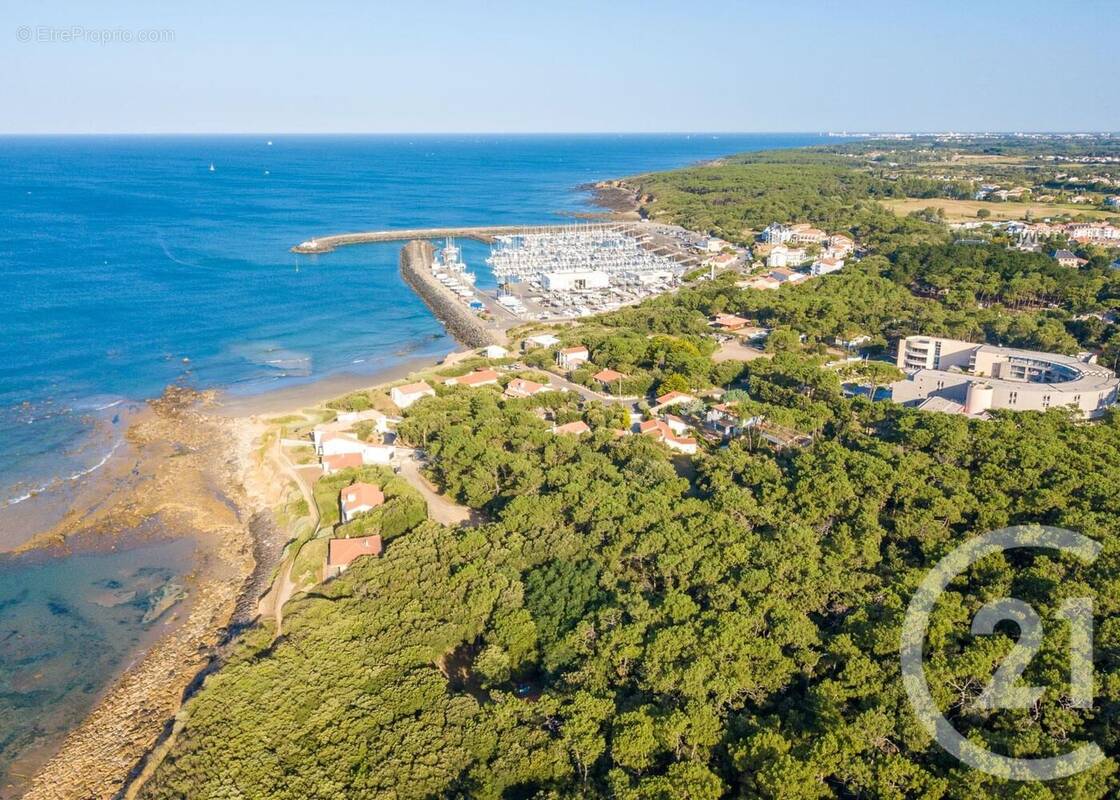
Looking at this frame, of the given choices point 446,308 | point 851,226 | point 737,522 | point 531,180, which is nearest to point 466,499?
point 737,522

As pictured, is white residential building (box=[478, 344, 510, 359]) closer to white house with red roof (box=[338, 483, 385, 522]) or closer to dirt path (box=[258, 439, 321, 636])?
dirt path (box=[258, 439, 321, 636])

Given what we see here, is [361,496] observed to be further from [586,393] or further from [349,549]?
[586,393]

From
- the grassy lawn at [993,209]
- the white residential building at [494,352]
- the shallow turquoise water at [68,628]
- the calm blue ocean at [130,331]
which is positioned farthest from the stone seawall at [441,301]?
the grassy lawn at [993,209]

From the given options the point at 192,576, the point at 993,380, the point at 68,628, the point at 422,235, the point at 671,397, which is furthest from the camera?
the point at 422,235

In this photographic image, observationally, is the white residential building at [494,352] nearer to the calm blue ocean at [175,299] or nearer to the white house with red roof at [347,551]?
the calm blue ocean at [175,299]

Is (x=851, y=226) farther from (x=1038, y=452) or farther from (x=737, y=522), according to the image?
(x=737, y=522)

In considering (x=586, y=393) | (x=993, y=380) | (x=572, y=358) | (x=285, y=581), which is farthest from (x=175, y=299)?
(x=993, y=380)
